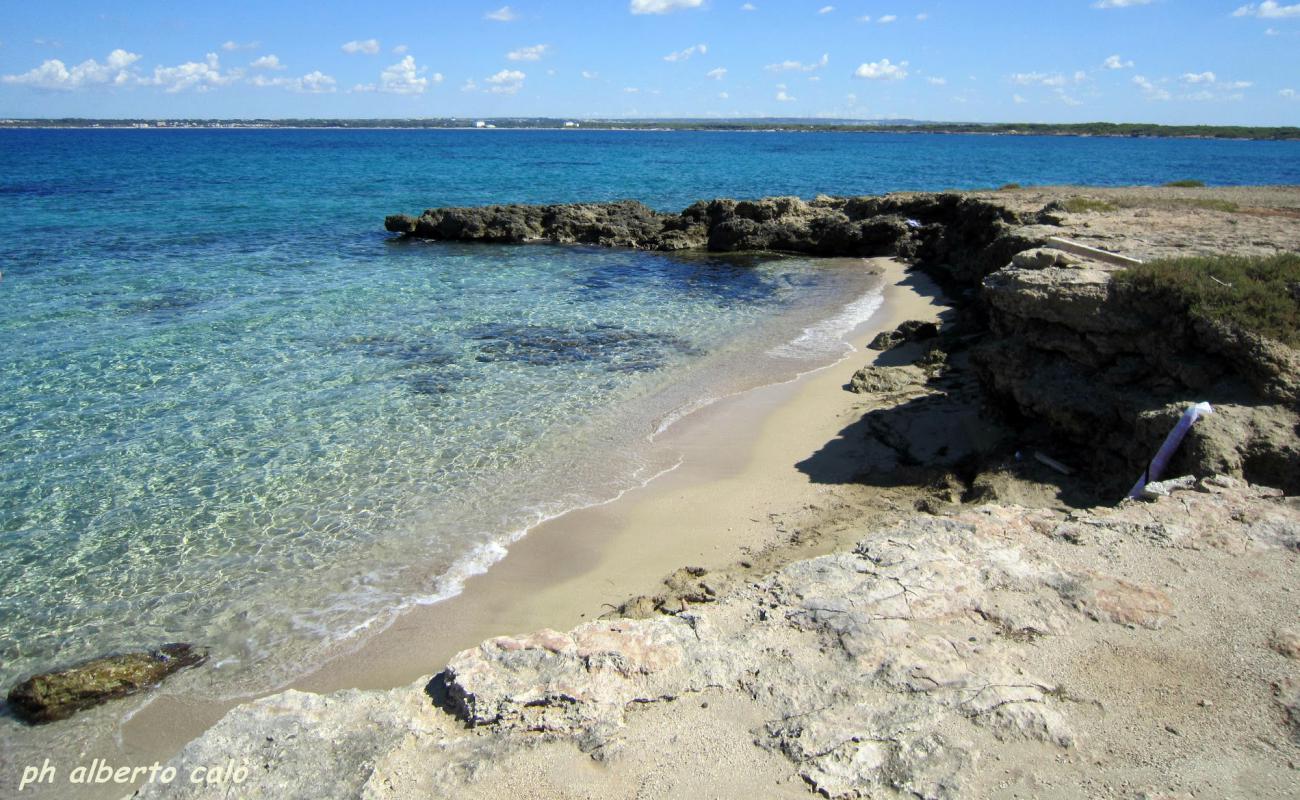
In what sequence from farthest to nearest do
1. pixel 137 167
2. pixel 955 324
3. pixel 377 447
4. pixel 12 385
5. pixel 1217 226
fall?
pixel 137 167
pixel 955 324
pixel 1217 226
pixel 12 385
pixel 377 447

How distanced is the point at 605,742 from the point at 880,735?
161 centimetres

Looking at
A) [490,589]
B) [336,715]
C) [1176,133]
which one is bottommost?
[490,589]

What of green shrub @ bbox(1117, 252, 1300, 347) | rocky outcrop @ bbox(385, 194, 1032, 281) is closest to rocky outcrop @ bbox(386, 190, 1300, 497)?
green shrub @ bbox(1117, 252, 1300, 347)

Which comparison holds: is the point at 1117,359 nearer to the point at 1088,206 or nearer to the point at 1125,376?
the point at 1125,376

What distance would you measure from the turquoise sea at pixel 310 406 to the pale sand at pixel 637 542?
1.17 ft

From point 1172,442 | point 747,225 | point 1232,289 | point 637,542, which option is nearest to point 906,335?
point 1232,289

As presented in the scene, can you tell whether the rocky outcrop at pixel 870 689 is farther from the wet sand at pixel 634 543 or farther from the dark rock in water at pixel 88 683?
the dark rock in water at pixel 88 683

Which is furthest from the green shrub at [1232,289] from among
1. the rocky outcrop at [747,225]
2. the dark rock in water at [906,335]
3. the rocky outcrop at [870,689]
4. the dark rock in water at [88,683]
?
the rocky outcrop at [747,225]

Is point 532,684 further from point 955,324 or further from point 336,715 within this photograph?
point 955,324

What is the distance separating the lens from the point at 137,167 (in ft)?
207

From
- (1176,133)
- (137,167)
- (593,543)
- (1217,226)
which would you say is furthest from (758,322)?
(1176,133)

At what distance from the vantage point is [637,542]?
28.8ft

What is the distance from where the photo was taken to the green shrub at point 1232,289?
8125mm

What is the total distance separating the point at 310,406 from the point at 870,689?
9.97m
